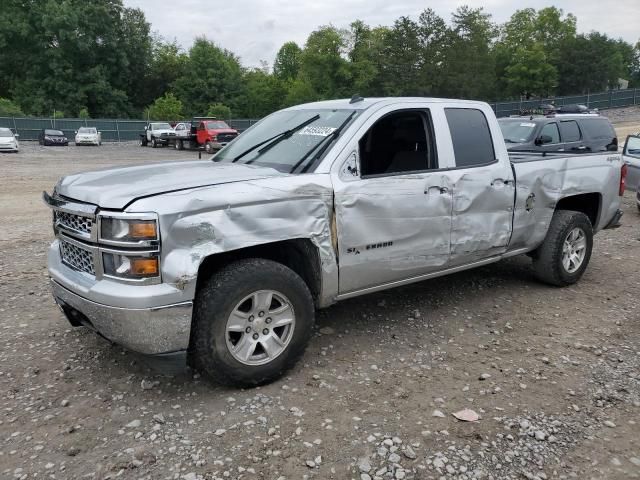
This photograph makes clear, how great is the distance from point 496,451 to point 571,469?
0.38m

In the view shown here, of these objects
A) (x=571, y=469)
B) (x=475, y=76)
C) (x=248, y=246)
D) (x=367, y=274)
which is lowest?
(x=571, y=469)

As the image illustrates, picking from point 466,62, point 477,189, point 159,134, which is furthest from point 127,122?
point 477,189

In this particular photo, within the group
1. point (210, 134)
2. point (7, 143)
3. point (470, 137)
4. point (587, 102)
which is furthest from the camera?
point (587, 102)

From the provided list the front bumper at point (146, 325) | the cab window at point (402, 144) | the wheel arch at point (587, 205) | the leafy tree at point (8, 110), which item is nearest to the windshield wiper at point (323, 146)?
the cab window at point (402, 144)

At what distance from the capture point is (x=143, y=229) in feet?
10.1

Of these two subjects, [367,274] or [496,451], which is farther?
[367,274]

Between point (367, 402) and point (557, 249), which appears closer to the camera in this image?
point (367, 402)

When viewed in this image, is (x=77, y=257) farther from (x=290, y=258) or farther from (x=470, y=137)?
(x=470, y=137)

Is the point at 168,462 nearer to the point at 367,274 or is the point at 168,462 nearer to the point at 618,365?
the point at 367,274

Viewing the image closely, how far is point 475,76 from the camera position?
196ft

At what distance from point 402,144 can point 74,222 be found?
2586mm

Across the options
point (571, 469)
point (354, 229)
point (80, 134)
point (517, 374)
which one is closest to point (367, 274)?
point (354, 229)

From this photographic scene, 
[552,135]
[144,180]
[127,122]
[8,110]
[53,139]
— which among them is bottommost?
[144,180]

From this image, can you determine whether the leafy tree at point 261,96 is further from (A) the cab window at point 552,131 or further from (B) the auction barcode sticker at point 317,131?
(B) the auction barcode sticker at point 317,131
